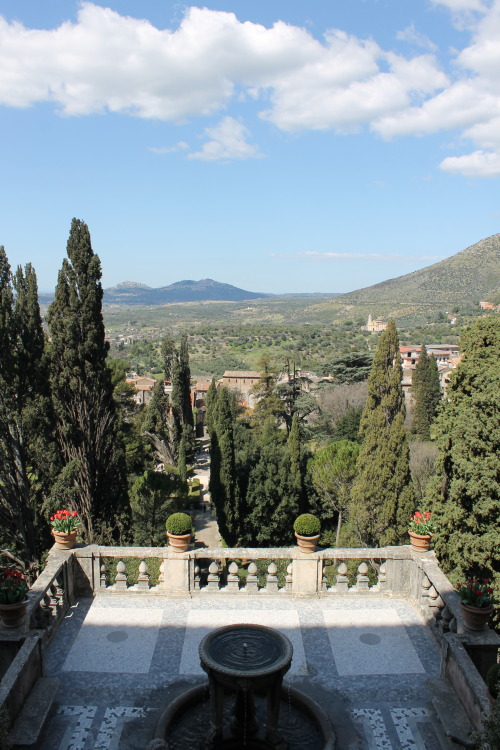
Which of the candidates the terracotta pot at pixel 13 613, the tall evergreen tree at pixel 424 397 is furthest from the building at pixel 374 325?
the terracotta pot at pixel 13 613

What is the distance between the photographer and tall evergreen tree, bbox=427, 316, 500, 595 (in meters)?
12.2

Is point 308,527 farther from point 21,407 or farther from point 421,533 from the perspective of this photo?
point 21,407

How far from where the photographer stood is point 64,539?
29.1 feet

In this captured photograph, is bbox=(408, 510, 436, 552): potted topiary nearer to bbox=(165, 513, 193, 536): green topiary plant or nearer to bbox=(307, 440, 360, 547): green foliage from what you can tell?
bbox=(165, 513, 193, 536): green topiary plant

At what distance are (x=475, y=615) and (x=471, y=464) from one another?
624 cm

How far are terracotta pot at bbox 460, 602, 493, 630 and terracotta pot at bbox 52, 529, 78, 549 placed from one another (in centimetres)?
576

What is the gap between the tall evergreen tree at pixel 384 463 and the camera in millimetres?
19562

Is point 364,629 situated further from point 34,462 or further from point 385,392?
point 385,392

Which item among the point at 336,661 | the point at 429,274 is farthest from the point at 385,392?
the point at 429,274

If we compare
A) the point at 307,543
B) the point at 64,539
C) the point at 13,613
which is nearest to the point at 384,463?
the point at 307,543

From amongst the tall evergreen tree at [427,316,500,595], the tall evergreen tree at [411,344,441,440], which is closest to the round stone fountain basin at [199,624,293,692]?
the tall evergreen tree at [427,316,500,595]

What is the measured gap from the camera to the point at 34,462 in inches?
567

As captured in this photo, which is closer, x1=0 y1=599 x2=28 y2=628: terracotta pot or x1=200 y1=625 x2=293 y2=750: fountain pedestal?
x1=200 y1=625 x2=293 y2=750: fountain pedestal

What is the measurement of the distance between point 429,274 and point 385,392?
4938 inches
